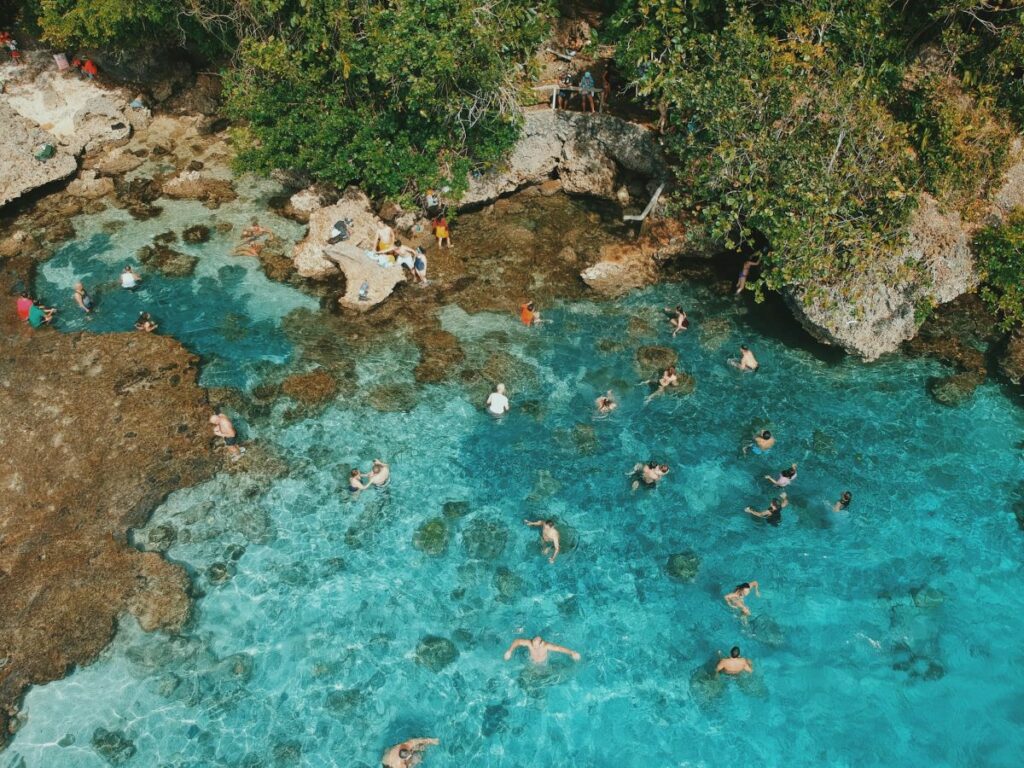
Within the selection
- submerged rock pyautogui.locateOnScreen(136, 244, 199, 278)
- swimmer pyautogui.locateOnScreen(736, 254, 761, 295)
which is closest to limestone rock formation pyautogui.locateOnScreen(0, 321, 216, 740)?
submerged rock pyautogui.locateOnScreen(136, 244, 199, 278)

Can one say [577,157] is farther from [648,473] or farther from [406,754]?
[406,754]

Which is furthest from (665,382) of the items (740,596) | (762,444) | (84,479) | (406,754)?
(84,479)

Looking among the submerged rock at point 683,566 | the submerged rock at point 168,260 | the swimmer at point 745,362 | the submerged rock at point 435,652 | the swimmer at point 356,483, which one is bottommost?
Result: the submerged rock at point 435,652

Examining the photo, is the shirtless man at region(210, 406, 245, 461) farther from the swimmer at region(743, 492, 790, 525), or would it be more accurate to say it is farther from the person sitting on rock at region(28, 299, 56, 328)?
the swimmer at region(743, 492, 790, 525)

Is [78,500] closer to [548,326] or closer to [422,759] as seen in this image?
[422,759]

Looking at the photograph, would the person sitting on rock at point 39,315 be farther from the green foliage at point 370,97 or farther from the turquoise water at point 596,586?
the green foliage at point 370,97

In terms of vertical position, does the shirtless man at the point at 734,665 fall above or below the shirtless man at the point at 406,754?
above

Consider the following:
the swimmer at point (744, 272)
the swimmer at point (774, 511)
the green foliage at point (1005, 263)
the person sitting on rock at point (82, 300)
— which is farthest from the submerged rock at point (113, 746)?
the green foliage at point (1005, 263)
